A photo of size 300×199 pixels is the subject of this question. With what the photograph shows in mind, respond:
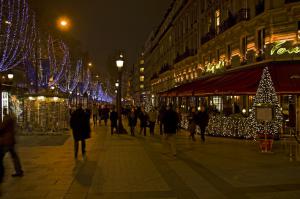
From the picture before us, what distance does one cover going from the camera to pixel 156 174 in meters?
11.2

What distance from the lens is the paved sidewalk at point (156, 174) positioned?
9016mm

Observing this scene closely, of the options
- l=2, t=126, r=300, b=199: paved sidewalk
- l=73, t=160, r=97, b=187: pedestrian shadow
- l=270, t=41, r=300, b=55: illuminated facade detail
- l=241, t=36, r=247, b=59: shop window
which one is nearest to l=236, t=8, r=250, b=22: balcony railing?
l=241, t=36, r=247, b=59: shop window

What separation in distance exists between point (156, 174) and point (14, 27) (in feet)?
58.4

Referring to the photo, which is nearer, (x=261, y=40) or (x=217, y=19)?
(x=261, y=40)

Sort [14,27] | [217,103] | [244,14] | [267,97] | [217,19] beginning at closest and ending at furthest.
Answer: [267,97] → [14,27] → [244,14] → [217,103] → [217,19]

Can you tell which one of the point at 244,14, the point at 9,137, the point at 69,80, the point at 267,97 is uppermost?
the point at 244,14

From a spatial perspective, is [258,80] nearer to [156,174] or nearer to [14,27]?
[156,174]

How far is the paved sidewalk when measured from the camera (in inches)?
355

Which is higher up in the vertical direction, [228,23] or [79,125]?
[228,23]

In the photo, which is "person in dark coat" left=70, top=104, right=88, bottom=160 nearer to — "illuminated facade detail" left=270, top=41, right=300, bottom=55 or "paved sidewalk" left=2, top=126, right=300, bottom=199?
"paved sidewalk" left=2, top=126, right=300, bottom=199

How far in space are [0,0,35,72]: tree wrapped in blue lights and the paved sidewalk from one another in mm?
9086

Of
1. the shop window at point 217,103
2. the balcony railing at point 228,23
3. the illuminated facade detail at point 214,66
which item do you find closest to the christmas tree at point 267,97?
the balcony railing at point 228,23

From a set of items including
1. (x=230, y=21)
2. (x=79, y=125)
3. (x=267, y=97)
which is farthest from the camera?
(x=230, y=21)

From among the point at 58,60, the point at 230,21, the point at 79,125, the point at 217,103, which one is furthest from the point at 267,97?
the point at 58,60
